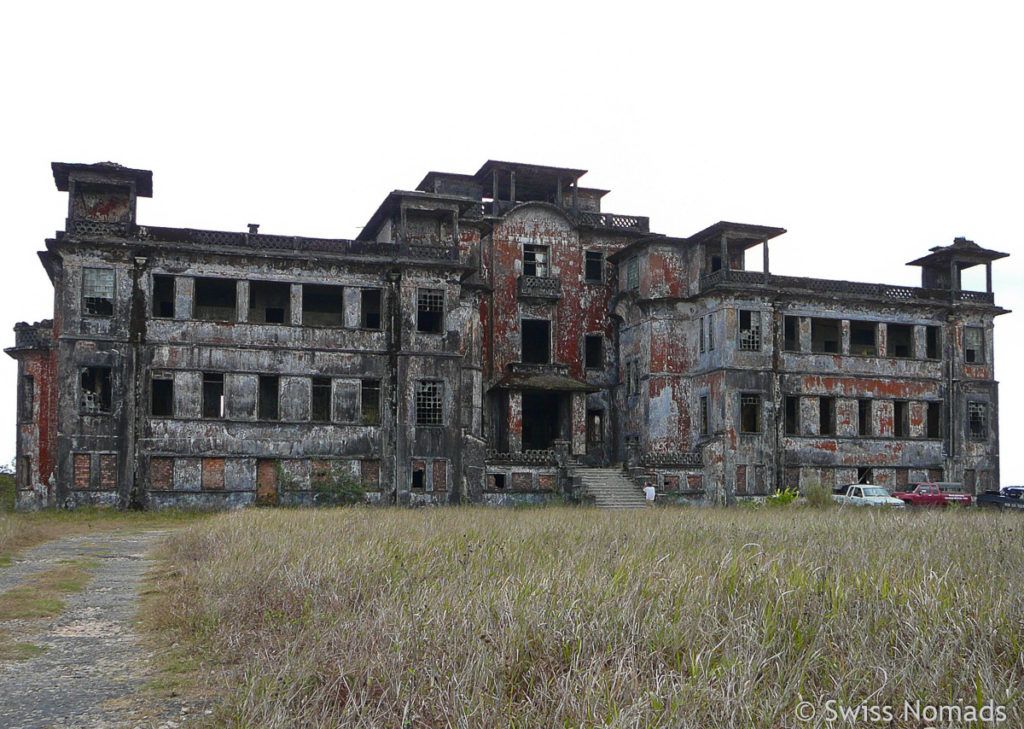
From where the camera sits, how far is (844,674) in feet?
18.5

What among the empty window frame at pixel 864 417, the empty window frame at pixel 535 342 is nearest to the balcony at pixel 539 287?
the empty window frame at pixel 535 342

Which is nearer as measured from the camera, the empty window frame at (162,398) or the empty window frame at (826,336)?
the empty window frame at (162,398)

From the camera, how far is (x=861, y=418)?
40.2 meters

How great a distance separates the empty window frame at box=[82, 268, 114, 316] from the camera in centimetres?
3206

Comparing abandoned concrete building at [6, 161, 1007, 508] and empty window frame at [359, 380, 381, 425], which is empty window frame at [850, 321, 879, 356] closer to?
abandoned concrete building at [6, 161, 1007, 508]

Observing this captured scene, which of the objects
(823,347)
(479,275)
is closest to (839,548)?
(479,275)

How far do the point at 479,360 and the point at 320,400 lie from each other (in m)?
6.79

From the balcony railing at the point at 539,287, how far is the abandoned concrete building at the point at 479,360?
0.33 feet

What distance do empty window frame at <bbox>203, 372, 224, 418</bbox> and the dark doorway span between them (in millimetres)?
13132

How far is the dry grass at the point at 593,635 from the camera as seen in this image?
528 cm

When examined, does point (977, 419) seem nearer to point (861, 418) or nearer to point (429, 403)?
point (861, 418)

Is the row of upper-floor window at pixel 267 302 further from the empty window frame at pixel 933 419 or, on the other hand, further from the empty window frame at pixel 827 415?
the empty window frame at pixel 933 419

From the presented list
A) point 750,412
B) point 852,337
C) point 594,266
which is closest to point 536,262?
point 594,266

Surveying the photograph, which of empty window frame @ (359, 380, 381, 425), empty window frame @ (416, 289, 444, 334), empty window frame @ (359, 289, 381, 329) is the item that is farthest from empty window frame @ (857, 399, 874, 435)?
empty window frame @ (359, 289, 381, 329)
